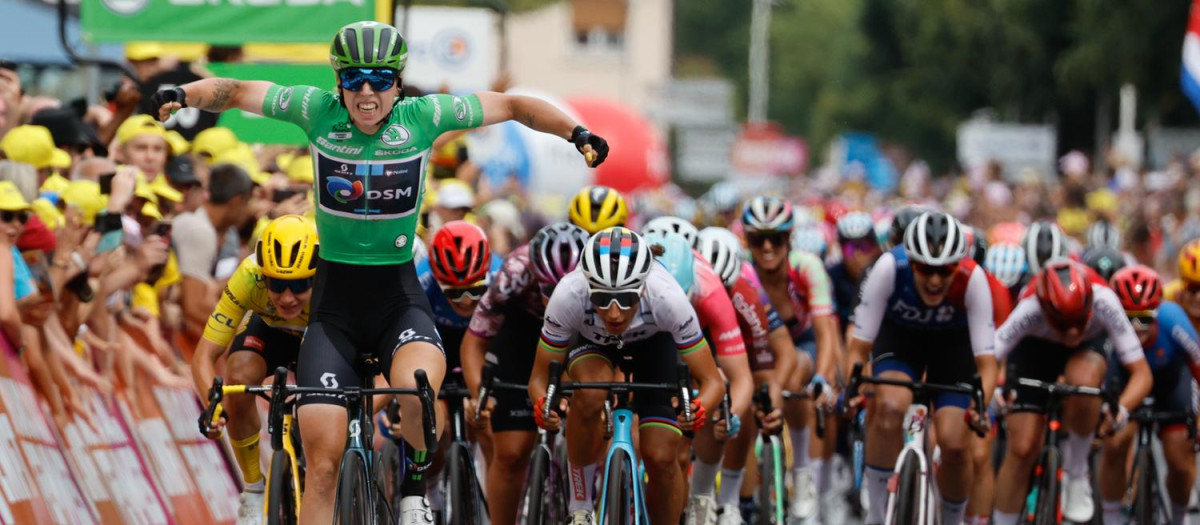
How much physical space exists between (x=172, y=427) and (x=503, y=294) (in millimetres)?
2289

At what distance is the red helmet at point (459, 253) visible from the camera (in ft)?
32.5

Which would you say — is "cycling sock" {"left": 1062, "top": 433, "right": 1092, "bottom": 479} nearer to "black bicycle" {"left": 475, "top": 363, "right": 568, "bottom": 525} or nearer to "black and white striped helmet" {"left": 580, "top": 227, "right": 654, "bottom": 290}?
"black bicycle" {"left": 475, "top": 363, "right": 568, "bottom": 525}

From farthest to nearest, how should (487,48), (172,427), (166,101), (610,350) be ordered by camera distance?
(487,48)
(172,427)
(610,350)
(166,101)

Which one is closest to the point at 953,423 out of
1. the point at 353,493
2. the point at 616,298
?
the point at 616,298

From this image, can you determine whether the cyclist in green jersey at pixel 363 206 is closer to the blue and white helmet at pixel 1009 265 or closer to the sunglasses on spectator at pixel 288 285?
the sunglasses on spectator at pixel 288 285

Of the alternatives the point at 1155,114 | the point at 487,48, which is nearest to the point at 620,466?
the point at 487,48

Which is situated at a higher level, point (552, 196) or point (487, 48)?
point (487, 48)

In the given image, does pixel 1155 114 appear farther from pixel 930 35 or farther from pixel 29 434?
pixel 29 434

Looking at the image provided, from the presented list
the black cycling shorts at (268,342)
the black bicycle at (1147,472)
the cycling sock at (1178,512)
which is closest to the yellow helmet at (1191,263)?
the black bicycle at (1147,472)

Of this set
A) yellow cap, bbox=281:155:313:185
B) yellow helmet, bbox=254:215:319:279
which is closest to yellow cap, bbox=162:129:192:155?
yellow cap, bbox=281:155:313:185

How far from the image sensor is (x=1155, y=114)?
3616cm

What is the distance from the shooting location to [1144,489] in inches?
436

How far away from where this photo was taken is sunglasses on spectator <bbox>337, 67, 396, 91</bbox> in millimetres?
8094

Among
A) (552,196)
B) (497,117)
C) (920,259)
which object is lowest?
(552,196)
